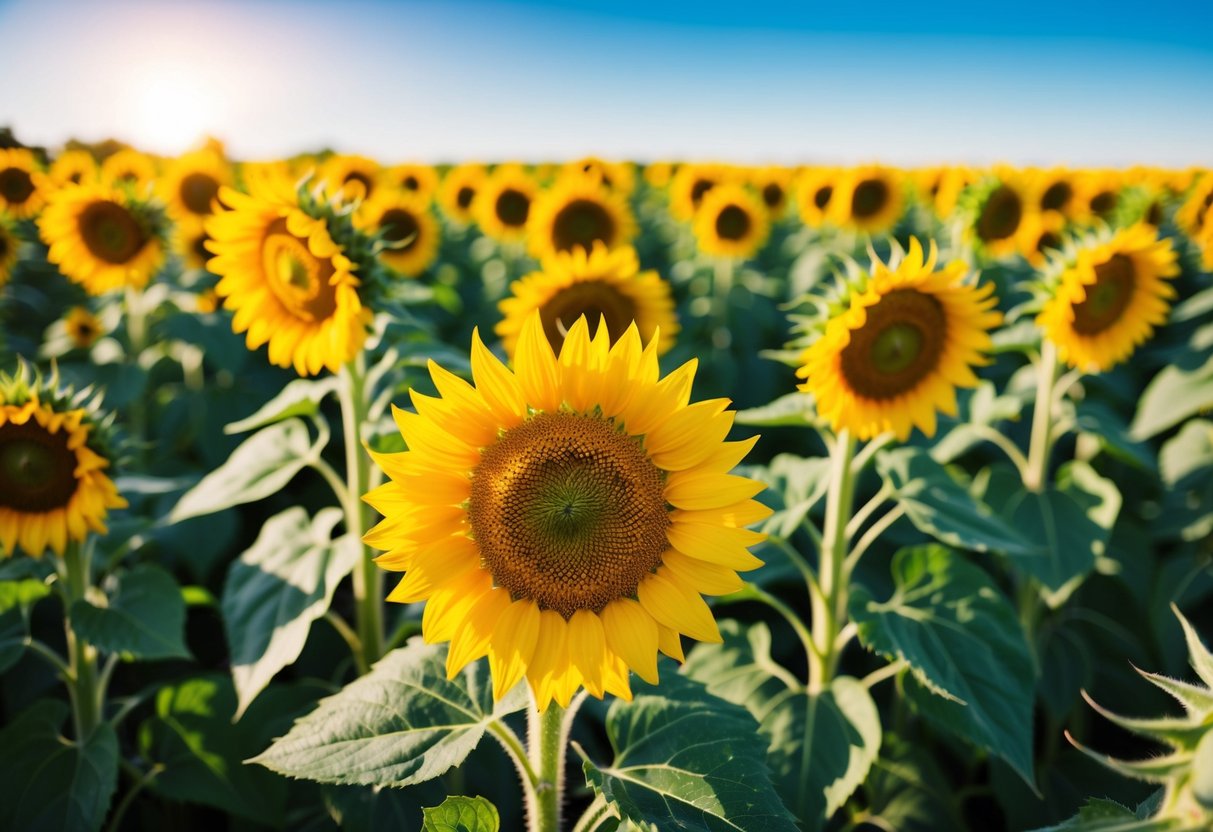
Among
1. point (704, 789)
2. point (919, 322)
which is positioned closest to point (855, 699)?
point (704, 789)

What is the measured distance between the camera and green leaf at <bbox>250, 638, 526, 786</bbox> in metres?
1.67

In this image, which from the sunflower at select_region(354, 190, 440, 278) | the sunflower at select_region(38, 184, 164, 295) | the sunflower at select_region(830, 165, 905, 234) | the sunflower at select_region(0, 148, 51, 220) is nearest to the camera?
the sunflower at select_region(38, 184, 164, 295)

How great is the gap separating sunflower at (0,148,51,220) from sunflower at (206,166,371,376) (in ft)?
14.8

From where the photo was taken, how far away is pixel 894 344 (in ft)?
8.61

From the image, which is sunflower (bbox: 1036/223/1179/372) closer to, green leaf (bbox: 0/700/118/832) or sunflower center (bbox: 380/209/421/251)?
green leaf (bbox: 0/700/118/832)

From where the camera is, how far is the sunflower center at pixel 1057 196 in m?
8.53

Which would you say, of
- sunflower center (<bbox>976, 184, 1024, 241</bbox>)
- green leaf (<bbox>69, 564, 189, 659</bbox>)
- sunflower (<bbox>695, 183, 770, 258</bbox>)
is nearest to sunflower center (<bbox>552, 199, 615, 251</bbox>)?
sunflower (<bbox>695, 183, 770, 258</bbox>)

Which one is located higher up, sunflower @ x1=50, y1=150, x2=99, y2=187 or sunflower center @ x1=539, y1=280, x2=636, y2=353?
sunflower @ x1=50, y1=150, x2=99, y2=187

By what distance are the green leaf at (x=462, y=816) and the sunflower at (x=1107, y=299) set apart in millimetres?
2970

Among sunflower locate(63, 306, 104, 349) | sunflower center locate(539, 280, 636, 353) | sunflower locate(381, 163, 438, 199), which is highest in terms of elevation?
sunflower locate(381, 163, 438, 199)

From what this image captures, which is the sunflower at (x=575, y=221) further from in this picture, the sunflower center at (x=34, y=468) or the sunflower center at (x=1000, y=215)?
the sunflower center at (x=34, y=468)

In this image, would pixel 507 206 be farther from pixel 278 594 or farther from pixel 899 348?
pixel 278 594

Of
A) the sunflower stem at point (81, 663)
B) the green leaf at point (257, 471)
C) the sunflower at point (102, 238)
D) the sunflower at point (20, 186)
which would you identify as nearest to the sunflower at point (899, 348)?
the green leaf at point (257, 471)

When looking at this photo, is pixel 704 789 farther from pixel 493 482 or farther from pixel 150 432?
pixel 150 432
